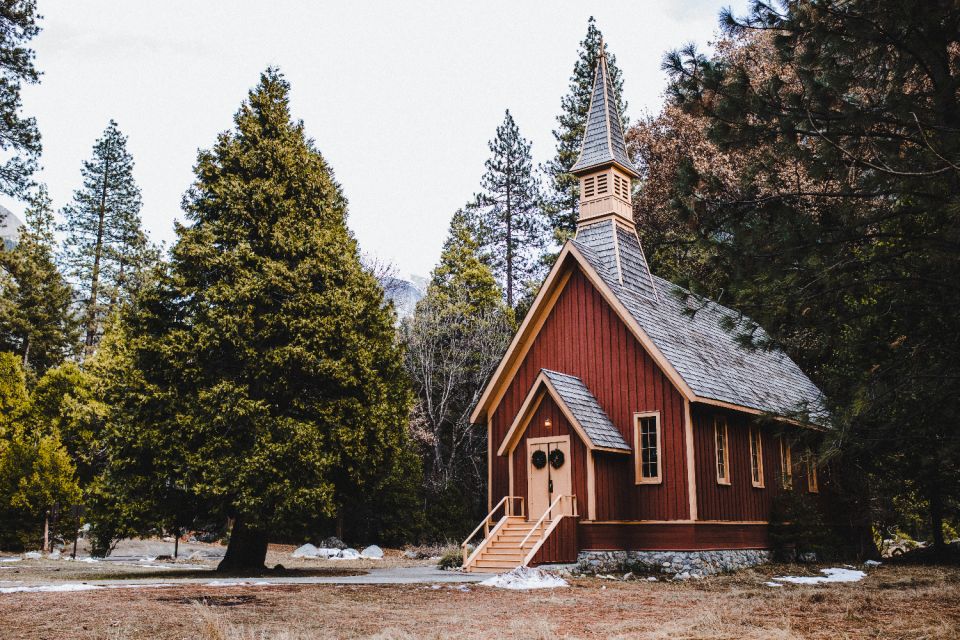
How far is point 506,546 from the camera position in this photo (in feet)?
56.4

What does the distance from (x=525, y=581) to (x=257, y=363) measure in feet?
23.7

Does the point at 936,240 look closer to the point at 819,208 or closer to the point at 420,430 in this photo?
the point at 819,208

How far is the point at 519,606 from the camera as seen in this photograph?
10.5 metres

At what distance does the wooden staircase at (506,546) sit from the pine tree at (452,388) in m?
12.9

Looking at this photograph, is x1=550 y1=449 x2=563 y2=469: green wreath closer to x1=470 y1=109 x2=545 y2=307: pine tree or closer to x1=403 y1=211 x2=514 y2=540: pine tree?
x1=403 y1=211 x2=514 y2=540: pine tree

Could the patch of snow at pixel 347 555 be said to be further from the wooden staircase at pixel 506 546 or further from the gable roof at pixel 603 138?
the gable roof at pixel 603 138

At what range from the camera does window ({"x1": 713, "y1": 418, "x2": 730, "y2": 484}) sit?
18.2 metres

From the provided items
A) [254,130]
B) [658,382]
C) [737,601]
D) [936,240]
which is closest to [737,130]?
[936,240]

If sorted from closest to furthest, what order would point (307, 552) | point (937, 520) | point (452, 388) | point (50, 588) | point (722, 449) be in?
point (50, 588) → point (722, 449) → point (937, 520) → point (307, 552) → point (452, 388)

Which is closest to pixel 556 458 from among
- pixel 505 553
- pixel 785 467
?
pixel 505 553

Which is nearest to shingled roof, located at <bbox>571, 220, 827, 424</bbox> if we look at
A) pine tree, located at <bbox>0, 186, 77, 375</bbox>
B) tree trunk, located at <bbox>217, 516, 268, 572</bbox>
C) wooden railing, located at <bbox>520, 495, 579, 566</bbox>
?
wooden railing, located at <bbox>520, 495, 579, 566</bbox>

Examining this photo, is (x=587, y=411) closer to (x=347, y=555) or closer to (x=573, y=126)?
(x=347, y=555)

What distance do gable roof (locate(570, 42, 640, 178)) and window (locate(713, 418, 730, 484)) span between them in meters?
7.03

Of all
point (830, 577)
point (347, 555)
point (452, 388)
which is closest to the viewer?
point (830, 577)
